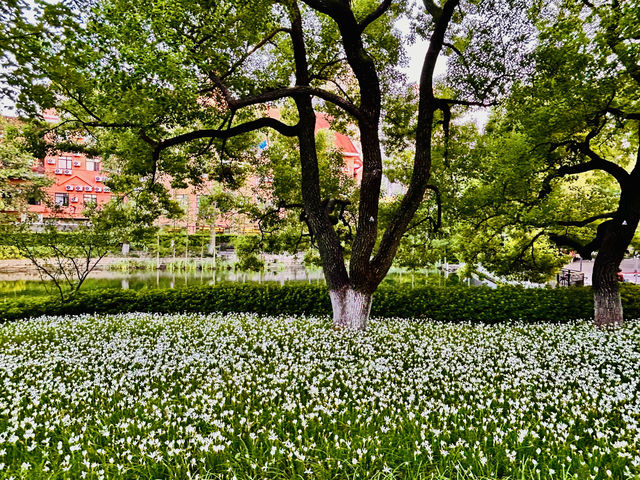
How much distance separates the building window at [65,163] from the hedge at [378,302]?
47.8m

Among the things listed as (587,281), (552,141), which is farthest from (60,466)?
(587,281)

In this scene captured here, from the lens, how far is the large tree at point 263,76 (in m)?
5.97

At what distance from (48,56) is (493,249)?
13.6 metres

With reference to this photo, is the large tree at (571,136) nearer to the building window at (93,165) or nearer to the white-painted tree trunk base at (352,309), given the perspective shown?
the white-painted tree trunk base at (352,309)

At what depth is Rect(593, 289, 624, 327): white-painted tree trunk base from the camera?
9922 mm

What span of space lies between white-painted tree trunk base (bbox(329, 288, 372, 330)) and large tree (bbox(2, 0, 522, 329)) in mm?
26

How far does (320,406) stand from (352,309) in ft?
15.4

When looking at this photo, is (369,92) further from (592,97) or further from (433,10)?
(592,97)

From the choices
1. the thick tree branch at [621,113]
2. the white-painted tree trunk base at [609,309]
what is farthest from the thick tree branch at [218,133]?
the white-painted tree trunk base at [609,309]

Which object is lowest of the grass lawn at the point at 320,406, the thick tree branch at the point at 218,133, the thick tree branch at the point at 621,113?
the grass lawn at the point at 320,406

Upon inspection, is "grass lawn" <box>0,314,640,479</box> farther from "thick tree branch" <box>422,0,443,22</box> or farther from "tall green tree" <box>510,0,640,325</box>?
"thick tree branch" <box>422,0,443,22</box>

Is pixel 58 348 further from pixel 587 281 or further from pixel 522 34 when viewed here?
pixel 587 281

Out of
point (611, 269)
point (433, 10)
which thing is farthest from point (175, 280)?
point (611, 269)

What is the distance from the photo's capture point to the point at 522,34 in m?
8.88
